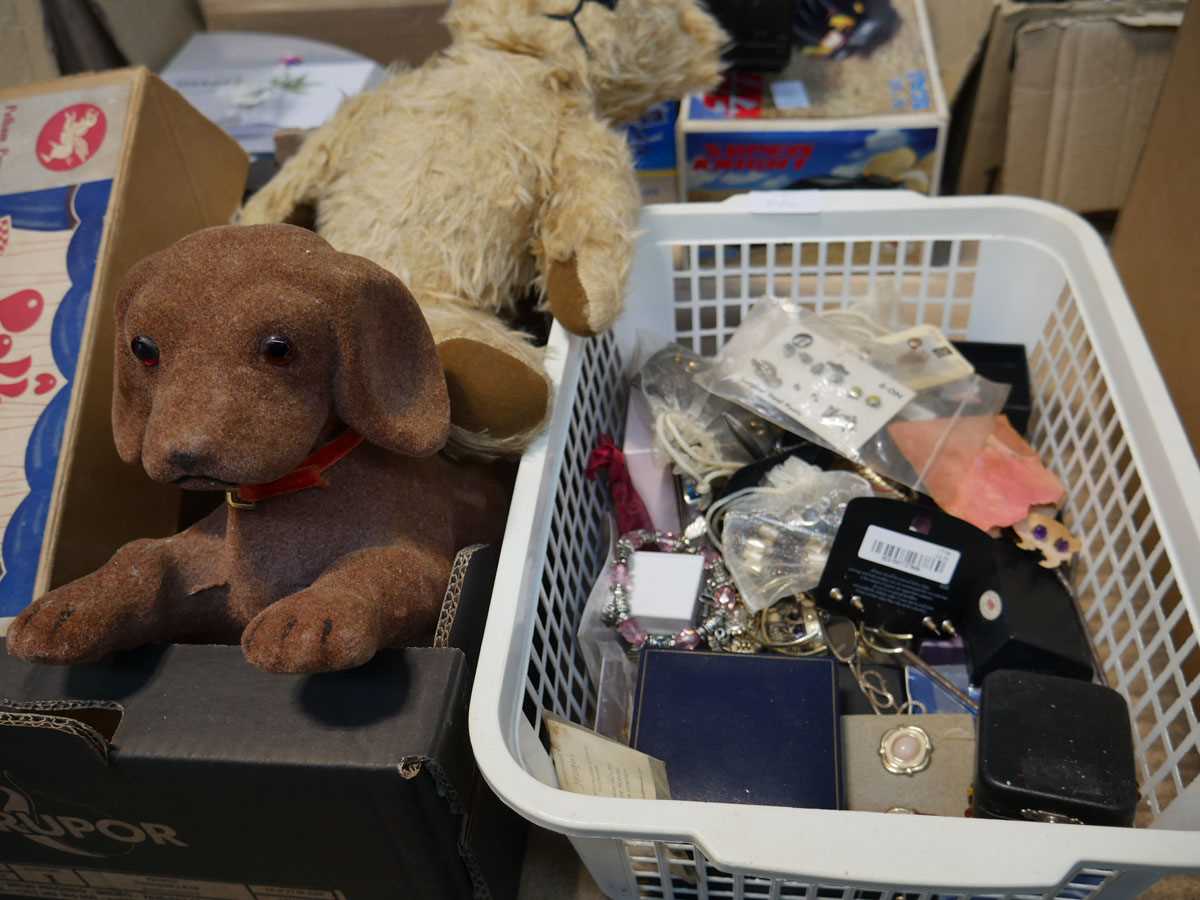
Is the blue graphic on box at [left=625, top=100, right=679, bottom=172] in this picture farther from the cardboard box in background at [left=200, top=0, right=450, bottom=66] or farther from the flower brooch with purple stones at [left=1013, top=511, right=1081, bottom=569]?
the flower brooch with purple stones at [left=1013, top=511, right=1081, bottom=569]

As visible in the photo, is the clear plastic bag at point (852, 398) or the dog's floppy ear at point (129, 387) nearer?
the dog's floppy ear at point (129, 387)

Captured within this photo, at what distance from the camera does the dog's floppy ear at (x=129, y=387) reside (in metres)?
0.49

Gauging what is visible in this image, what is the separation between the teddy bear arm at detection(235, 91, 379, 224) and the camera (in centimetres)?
75

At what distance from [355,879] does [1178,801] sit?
1.57 feet

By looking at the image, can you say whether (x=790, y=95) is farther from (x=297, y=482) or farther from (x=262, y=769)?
(x=262, y=769)

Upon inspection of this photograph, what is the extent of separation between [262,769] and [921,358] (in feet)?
1.96

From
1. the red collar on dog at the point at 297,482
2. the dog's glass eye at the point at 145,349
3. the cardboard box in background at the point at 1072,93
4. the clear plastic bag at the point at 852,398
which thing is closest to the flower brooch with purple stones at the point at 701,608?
the clear plastic bag at the point at 852,398

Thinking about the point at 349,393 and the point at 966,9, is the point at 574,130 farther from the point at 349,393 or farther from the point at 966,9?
the point at 966,9

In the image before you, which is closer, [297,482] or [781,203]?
[297,482]

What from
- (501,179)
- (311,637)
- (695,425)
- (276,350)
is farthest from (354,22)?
(311,637)

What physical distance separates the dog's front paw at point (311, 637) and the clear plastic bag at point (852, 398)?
0.39m

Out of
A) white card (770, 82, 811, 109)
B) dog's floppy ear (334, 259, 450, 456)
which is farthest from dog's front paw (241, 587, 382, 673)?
white card (770, 82, 811, 109)

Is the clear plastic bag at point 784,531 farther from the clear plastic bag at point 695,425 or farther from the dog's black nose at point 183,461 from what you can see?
the dog's black nose at point 183,461

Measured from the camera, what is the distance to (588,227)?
68 cm
